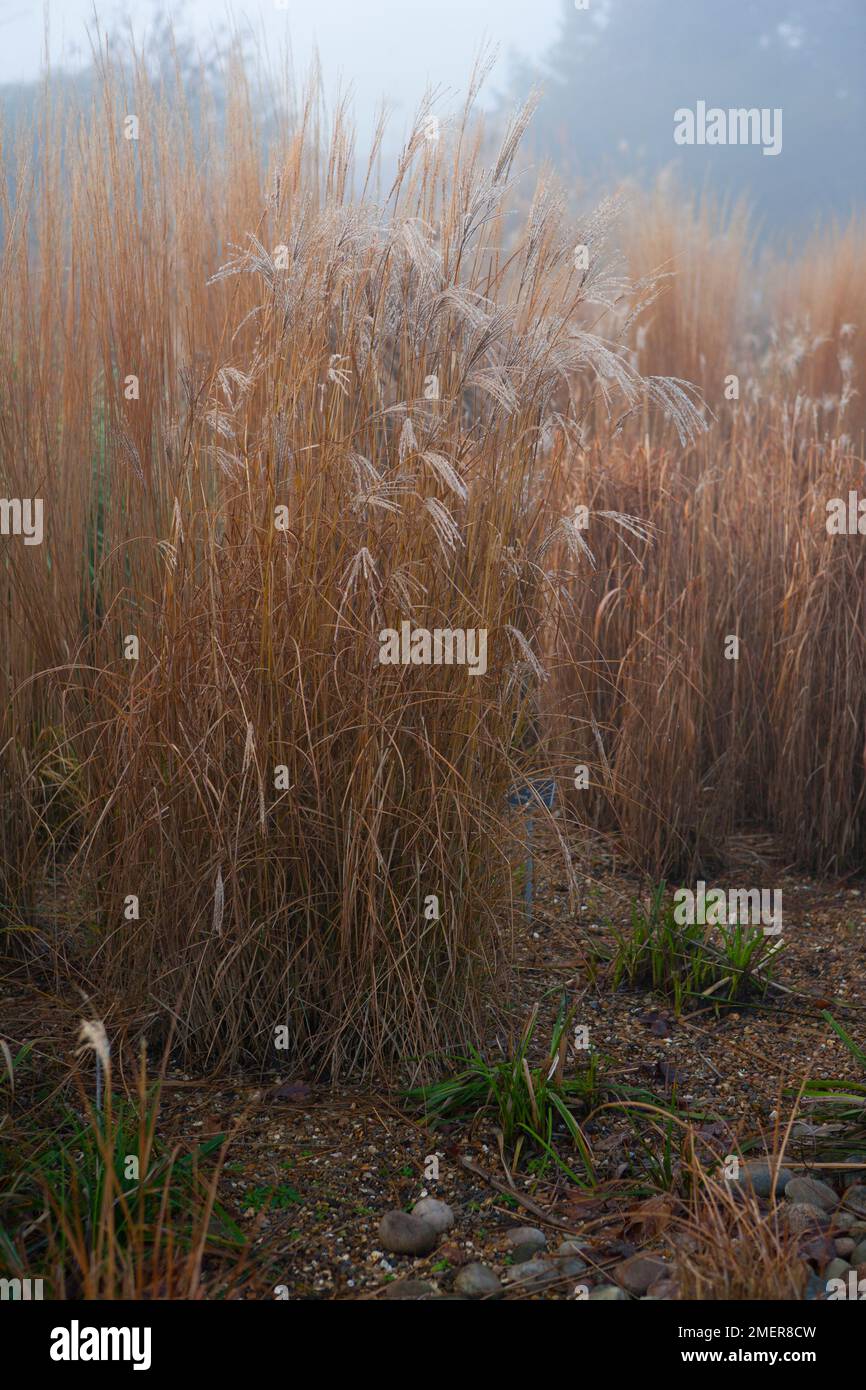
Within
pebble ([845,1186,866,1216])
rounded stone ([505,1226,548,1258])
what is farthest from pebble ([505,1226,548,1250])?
pebble ([845,1186,866,1216])

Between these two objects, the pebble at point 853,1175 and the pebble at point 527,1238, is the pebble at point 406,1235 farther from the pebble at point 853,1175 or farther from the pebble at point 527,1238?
the pebble at point 853,1175

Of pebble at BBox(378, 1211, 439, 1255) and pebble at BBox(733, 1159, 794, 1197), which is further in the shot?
pebble at BBox(733, 1159, 794, 1197)

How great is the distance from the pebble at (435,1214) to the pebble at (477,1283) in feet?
0.34

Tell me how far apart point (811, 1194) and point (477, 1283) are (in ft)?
1.77

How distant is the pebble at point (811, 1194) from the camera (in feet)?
5.78

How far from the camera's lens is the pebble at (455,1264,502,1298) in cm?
159

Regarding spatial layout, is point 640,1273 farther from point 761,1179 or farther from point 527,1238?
point 761,1179

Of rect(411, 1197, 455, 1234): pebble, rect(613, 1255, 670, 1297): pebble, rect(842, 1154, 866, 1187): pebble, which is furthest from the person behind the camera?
rect(842, 1154, 866, 1187): pebble

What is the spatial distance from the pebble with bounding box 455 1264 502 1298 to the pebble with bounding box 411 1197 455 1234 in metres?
0.10

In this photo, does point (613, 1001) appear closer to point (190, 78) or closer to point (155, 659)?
point (155, 659)

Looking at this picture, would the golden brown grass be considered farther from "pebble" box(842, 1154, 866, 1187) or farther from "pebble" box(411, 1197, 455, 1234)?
"pebble" box(842, 1154, 866, 1187)

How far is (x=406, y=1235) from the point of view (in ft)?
5.50

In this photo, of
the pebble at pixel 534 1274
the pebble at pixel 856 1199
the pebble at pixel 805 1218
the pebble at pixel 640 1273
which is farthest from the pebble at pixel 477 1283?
the pebble at pixel 856 1199
